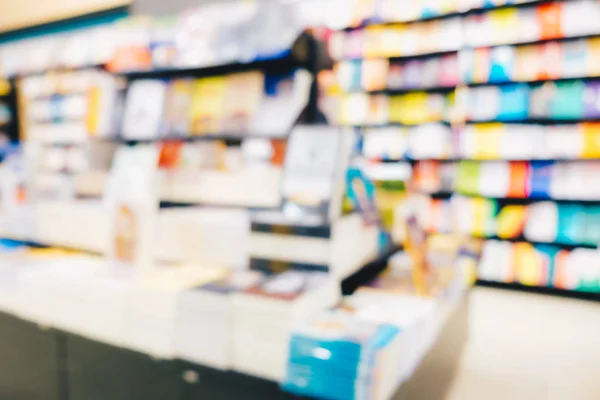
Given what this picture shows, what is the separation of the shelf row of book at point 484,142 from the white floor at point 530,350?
110 cm

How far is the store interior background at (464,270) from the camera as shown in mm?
1589

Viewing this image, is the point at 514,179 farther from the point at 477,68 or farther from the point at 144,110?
the point at 144,110

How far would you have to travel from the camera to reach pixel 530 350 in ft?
8.65

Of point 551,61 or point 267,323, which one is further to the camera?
point 551,61

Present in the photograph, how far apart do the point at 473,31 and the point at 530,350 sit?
2.38 metres

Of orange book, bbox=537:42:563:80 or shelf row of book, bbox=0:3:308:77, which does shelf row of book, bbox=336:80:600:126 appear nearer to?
orange book, bbox=537:42:563:80

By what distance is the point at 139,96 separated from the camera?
2.68 m

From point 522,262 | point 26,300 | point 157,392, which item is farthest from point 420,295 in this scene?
point 522,262

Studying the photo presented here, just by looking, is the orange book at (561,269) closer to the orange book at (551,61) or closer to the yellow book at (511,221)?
the yellow book at (511,221)

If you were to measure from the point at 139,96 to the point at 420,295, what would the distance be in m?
1.93

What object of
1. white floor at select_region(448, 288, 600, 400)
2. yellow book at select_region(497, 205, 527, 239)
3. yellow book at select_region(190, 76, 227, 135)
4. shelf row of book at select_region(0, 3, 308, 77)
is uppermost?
shelf row of book at select_region(0, 3, 308, 77)

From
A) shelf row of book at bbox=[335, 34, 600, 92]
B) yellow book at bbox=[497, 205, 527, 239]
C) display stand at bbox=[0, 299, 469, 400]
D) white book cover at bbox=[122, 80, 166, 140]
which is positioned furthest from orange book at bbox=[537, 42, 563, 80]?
white book cover at bbox=[122, 80, 166, 140]

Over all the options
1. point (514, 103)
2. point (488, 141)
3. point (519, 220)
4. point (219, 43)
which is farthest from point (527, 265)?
point (219, 43)

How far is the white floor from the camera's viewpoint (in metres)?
2.18
